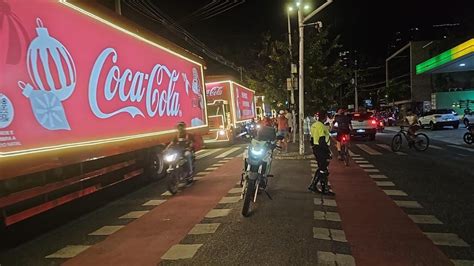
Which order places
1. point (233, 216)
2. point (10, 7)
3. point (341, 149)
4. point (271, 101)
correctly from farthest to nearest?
point (271, 101), point (341, 149), point (233, 216), point (10, 7)

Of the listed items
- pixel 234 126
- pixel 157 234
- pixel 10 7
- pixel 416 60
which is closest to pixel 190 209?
pixel 157 234

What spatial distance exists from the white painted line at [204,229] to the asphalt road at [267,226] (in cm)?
2

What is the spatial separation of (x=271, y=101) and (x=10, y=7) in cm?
2180

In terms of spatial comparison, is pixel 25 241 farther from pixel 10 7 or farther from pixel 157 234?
pixel 10 7

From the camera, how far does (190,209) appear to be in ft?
30.3

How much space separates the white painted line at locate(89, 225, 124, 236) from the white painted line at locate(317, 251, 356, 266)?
346cm

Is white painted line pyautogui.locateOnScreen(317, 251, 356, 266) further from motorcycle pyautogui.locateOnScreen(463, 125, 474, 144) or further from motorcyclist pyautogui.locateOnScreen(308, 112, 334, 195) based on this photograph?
motorcycle pyautogui.locateOnScreen(463, 125, 474, 144)

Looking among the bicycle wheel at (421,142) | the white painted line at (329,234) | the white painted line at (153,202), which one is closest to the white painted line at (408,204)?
the white painted line at (329,234)

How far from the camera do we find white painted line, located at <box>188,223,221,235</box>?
7.30m

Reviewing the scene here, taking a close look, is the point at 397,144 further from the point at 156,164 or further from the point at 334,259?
the point at 334,259

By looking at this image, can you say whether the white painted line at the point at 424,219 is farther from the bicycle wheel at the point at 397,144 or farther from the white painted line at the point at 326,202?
the bicycle wheel at the point at 397,144

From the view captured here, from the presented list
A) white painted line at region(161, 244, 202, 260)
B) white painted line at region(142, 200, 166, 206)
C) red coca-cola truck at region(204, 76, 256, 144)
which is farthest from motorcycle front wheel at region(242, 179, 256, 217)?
red coca-cola truck at region(204, 76, 256, 144)

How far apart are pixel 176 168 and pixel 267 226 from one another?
173 inches

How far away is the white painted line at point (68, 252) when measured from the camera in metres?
6.41
